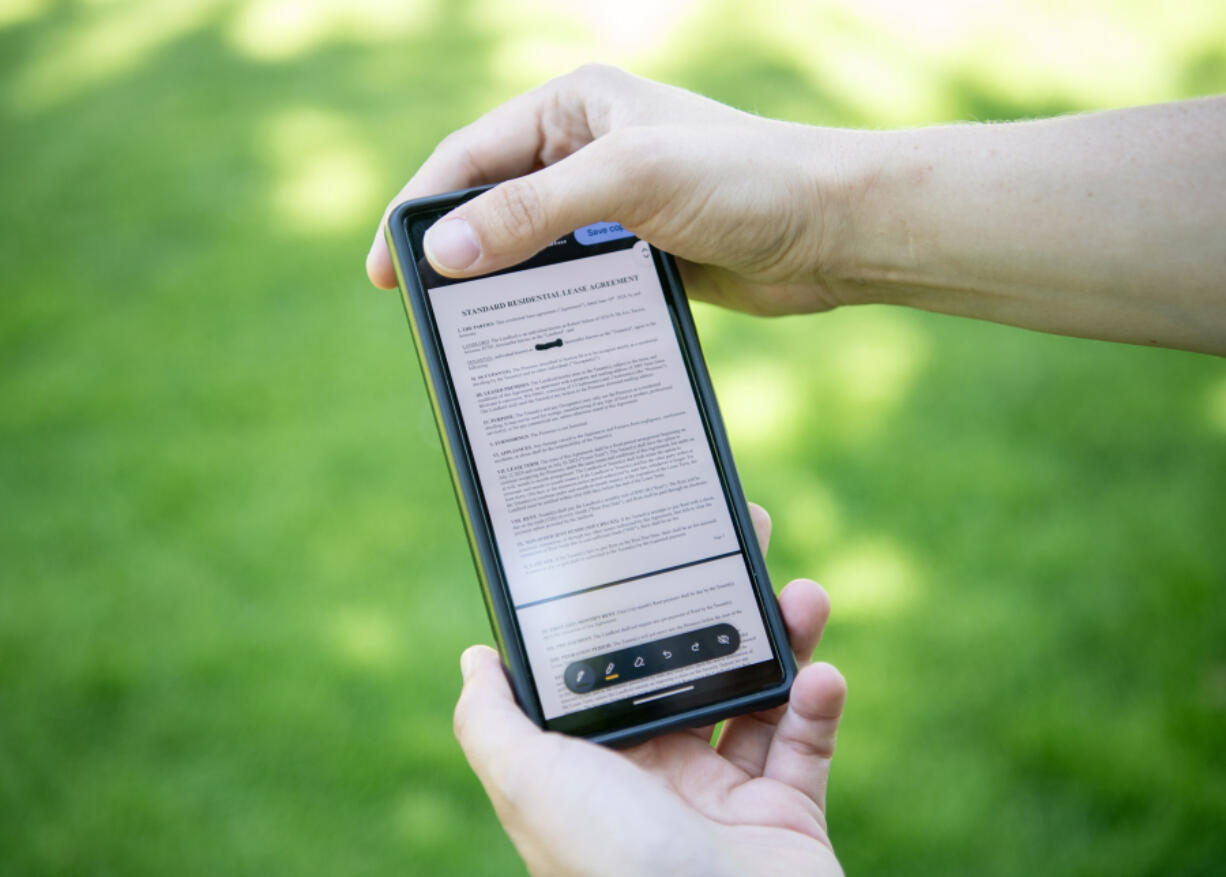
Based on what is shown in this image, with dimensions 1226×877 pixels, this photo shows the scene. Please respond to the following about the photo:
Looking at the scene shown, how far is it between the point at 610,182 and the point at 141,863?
5.53 ft

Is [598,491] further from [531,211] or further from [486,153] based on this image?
[486,153]

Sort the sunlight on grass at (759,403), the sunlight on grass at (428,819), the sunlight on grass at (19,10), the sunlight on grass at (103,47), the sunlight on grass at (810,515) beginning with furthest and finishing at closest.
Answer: the sunlight on grass at (19,10)
the sunlight on grass at (103,47)
the sunlight on grass at (759,403)
the sunlight on grass at (810,515)
the sunlight on grass at (428,819)

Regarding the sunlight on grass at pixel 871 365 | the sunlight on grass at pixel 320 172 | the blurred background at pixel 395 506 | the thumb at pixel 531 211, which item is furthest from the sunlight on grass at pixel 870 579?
the sunlight on grass at pixel 320 172

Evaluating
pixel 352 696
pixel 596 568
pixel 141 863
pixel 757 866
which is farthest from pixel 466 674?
pixel 141 863

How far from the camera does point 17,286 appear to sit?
3162mm

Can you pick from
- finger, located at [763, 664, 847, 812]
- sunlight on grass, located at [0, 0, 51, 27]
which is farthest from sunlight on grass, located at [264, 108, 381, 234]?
finger, located at [763, 664, 847, 812]

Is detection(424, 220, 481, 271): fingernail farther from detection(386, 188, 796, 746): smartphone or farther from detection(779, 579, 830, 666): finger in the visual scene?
detection(779, 579, 830, 666): finger

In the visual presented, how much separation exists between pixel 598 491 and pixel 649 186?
471mm

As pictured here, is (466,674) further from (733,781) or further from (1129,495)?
(1129,495)

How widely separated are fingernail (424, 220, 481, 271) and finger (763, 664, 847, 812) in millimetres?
784

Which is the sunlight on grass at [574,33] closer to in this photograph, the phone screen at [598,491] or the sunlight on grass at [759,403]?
the sunlight on grass at [759,403]

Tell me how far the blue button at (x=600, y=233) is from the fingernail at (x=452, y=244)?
0.71 ft

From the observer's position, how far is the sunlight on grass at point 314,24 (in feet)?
12.8

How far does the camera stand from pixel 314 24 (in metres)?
3.99
